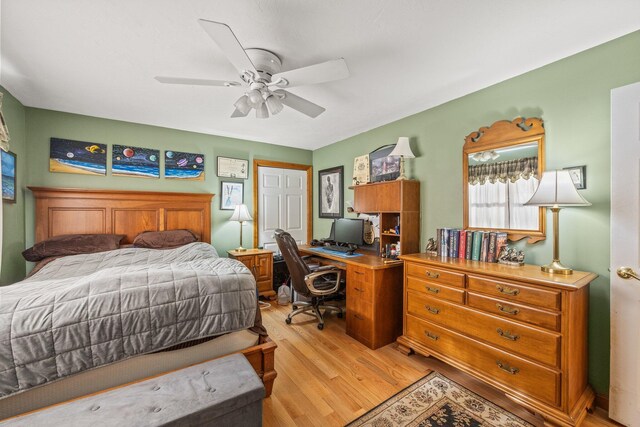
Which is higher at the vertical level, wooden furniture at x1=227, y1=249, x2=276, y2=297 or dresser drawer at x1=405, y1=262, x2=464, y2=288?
dresser drawer at x1=405, y1=262, x2=464, y2=288

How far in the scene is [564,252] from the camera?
1937mm

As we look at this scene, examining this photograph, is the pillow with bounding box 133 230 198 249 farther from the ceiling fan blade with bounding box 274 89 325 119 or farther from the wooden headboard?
the ceiling fan blade with bounding box 274 89 325 119

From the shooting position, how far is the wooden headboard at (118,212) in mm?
2939

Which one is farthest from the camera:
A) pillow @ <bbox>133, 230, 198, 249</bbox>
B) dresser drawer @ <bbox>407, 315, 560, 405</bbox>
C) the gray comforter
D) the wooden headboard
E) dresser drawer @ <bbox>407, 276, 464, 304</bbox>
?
pillow @ <bbox>133, 230, 198, 249</bbox>

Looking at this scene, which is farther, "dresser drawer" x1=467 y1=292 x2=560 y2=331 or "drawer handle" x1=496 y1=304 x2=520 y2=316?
"drawer handle" x1=496 y1=304 x2=520 y2=316

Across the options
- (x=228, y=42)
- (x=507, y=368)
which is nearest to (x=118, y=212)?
(x=228, y=42)

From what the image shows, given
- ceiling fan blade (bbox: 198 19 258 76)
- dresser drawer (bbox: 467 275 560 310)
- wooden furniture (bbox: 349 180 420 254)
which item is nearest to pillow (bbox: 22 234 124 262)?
ceiling fan blade (bbox: 198 19 258 76)

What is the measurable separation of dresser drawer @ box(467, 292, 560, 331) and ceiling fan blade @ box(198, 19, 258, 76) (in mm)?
2239

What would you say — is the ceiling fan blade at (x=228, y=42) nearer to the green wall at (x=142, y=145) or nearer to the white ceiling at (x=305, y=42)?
the white ceiling at (x=305, y=42)

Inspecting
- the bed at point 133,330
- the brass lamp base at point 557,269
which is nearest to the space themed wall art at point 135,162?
the bed at point 133,330

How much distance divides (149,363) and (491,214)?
2715 mm

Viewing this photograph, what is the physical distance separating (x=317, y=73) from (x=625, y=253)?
2.23 meters

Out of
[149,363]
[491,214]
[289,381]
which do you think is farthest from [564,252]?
[149,363]

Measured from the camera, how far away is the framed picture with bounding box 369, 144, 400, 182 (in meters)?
3.21
